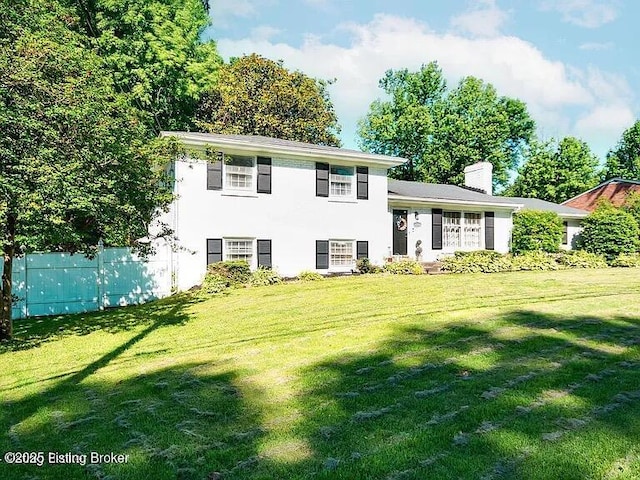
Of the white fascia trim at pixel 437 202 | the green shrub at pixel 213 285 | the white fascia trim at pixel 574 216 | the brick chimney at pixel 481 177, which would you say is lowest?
the green shrub at pixel 213 285

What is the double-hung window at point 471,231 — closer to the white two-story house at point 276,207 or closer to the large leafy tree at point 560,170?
the white two-story house at point 276,207

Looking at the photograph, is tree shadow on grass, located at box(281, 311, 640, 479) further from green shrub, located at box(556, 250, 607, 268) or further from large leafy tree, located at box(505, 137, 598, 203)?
large leafy tree, located at box(505, 137, 598, 203)

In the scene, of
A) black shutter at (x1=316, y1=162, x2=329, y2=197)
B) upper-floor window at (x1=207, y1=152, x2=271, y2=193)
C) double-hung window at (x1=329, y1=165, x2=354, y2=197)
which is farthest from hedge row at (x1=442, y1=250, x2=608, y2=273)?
upper-floor window at (x1=207, y1=152, x2=271, y2=193)

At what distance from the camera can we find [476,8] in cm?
1603

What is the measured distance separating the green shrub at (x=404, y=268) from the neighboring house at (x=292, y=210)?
1065mm

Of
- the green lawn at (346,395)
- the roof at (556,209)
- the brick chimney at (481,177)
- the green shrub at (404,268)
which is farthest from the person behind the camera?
the brick chimney at (481,177)

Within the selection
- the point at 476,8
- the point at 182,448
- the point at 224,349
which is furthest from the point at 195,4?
the point at 182,448

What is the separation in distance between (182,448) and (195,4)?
3046 cm

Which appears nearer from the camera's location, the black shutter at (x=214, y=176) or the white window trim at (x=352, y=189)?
the black shutter at (x=214, y=176)

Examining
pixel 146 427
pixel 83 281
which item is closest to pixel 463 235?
pixel 83 281

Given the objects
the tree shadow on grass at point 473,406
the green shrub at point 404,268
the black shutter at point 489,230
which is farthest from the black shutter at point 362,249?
the tree shadow on grass at point 473,406

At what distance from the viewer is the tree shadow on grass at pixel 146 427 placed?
323 centimetres

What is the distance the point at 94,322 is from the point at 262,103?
66.2 ft

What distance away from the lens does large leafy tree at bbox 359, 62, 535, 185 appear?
3716cm
